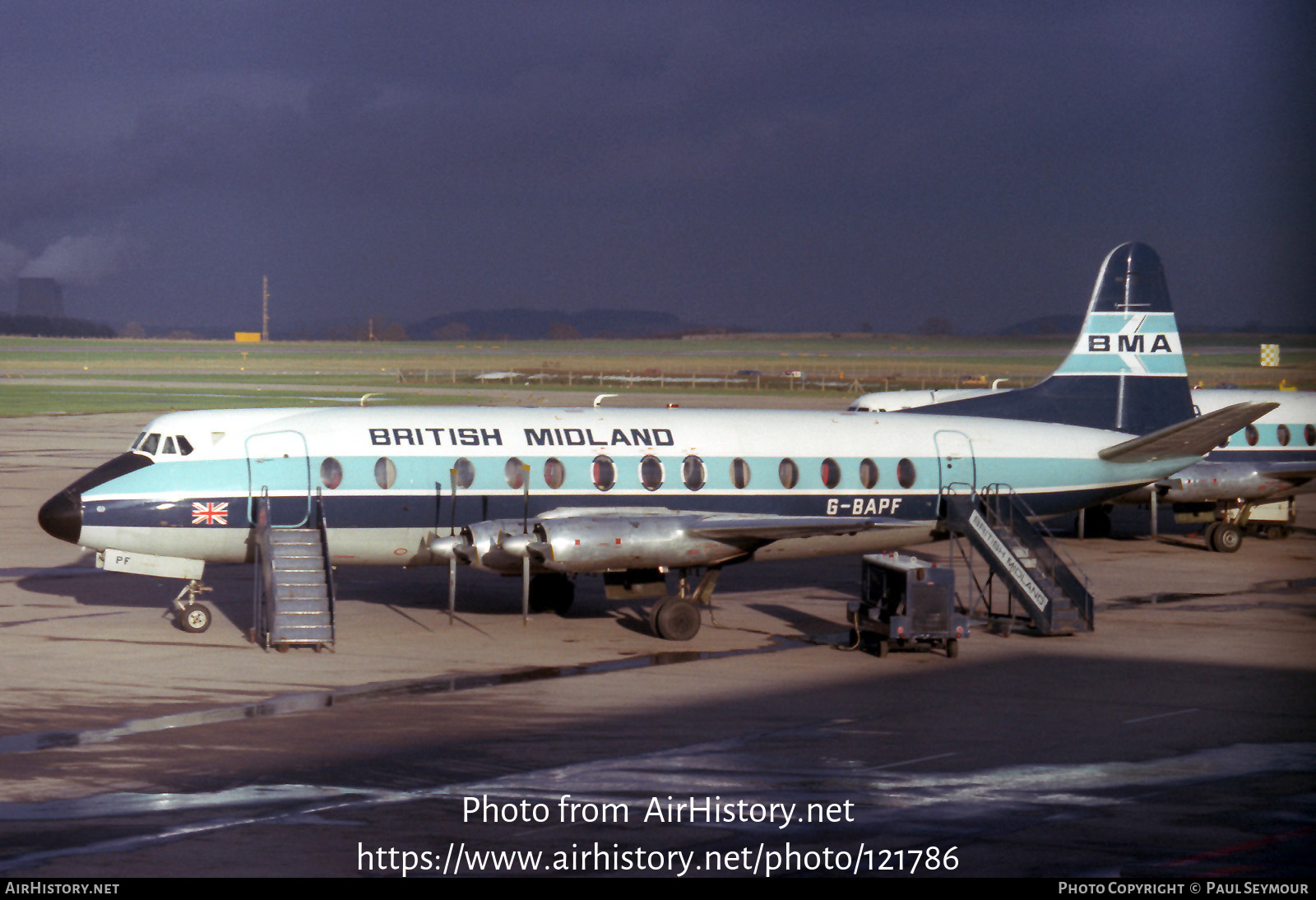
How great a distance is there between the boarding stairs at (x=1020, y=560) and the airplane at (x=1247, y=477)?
917 cm

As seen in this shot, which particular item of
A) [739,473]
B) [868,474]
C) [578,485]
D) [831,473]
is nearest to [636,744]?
[578,485]

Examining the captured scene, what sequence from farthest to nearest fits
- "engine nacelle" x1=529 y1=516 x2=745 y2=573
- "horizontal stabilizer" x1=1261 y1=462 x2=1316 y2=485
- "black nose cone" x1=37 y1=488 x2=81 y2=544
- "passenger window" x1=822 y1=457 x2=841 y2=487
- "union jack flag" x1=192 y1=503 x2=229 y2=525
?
"horizontal stabilizer" x1=1261 y1=462 x2=1316 y2=485, "passenger window" x1=822 y1=457 x2=841 y2=487, "union jack flag" x1=192 y1=503 x2=229 y2=525, "black nose cone" x1=37 y1=488 x2=81 y2=544, "engine nacelle" x1=529 y1=516 x2=745 y2=573

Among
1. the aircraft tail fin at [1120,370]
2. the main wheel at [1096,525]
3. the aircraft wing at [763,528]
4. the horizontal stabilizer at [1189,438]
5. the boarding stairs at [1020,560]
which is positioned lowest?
the main wheel at [1096,525]

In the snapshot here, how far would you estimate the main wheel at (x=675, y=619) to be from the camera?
86.1ft

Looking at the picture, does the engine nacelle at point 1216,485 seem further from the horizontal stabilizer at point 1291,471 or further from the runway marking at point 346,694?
the runway marking at point 346,694

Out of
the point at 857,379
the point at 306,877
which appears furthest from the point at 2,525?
the point at 857,379

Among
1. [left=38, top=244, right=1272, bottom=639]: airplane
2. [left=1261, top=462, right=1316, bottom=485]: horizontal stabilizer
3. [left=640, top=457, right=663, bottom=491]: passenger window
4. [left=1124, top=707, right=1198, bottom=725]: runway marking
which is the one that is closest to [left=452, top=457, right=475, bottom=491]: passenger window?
[left=38, top=244, right=1272, bottom=639]: airplane

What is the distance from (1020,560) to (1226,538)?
15138mm

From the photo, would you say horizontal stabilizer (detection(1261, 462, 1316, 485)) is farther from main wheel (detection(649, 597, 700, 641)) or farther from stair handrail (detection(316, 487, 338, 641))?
stair handrail (detection(316, 487, 338, 641))

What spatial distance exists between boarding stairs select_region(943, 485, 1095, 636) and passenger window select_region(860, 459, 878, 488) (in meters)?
1.78

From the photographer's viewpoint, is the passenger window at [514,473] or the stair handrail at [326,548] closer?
the stair handrail at [326,548]

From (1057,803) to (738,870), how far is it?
4.35 m

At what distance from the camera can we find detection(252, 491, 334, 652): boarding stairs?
79.0 ft

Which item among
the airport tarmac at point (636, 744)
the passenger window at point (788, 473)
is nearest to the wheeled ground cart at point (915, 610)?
Answer: the airport tarmac at point (636, 744)
